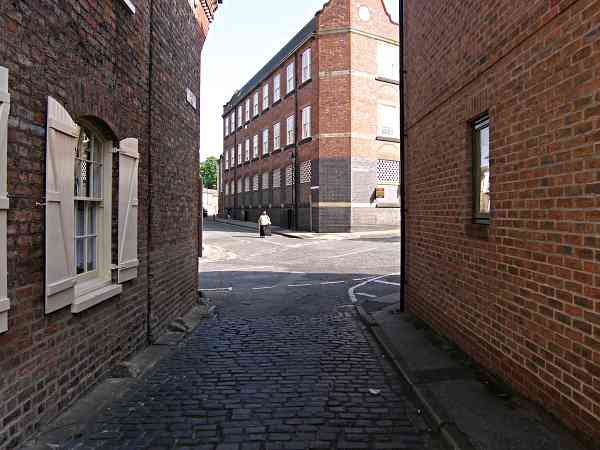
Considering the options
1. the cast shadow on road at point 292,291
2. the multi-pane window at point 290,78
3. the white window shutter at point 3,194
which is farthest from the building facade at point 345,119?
the white window shutter at point 3,194

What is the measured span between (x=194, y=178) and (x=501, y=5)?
20.1ft

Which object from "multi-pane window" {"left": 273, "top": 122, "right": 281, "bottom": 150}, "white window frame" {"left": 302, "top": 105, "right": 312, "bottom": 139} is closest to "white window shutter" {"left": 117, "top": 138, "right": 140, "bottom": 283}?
"white window frame" {"left": 302, "top": 105, "right": 312, "bottom": 139}

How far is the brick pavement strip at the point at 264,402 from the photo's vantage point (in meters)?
3.49

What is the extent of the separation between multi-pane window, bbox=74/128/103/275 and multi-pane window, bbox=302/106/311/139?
25.0 m

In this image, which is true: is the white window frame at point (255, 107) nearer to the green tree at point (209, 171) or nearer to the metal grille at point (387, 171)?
the metal grille at point (387, 171)

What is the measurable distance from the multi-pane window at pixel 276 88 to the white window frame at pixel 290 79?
4.91 ft

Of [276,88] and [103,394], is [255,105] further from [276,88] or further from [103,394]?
[103,394]

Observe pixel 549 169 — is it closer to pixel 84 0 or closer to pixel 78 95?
pixel 78 95

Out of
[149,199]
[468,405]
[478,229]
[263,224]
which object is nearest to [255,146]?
[263,224]

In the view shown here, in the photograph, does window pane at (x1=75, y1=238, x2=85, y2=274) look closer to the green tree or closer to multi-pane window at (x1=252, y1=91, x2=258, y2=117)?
multi-pane window at (x1=252, y1=91, x2=258, y2=117)

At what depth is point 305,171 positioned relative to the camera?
29906 millimetres

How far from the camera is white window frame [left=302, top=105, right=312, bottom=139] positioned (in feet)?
95.4

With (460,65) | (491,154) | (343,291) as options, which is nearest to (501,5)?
(460,65)

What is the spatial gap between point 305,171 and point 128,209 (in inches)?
984
